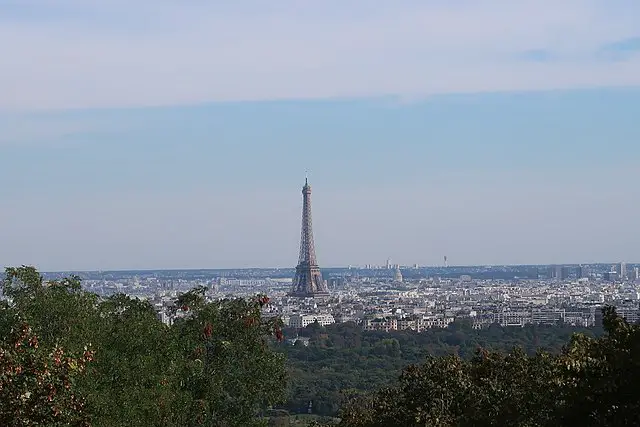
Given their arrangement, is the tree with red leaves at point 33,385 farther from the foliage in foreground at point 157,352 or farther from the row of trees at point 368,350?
the row of trees at point 368,350

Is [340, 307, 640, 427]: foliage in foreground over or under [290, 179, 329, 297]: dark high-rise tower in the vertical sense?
under

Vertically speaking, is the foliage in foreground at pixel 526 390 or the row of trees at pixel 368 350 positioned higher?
the foliage in foreground at pixel 526 390

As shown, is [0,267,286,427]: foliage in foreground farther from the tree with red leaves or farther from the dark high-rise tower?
the dark high-rise tower

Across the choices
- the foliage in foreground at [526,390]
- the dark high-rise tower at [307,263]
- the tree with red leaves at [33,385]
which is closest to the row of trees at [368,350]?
the dark high-rise tower at [307,263]

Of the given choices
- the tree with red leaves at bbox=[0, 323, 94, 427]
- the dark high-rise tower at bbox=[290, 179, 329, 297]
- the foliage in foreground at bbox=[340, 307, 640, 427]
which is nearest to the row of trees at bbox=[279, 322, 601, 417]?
the dark high-rise tower at bbox=[290, 179, 329, 297]

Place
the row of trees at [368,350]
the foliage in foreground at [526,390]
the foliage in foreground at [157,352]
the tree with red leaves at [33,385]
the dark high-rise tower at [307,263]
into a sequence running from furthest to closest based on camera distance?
the dark high-rise tower at [307,263] < the row of trees at [368,350] < the foliage in foreground at [157,352] < the foliage in foreground at [526,390] < the tree with red leaves at [33,385]

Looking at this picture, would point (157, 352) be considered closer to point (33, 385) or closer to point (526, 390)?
point (526, 390)

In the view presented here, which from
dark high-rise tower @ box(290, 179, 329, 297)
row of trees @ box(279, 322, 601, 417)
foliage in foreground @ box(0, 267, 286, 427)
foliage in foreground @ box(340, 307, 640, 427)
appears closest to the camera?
foliage in foreground @ box(340, 307, 640, 427)

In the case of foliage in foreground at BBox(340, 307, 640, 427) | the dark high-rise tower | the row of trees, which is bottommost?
the row of trees
